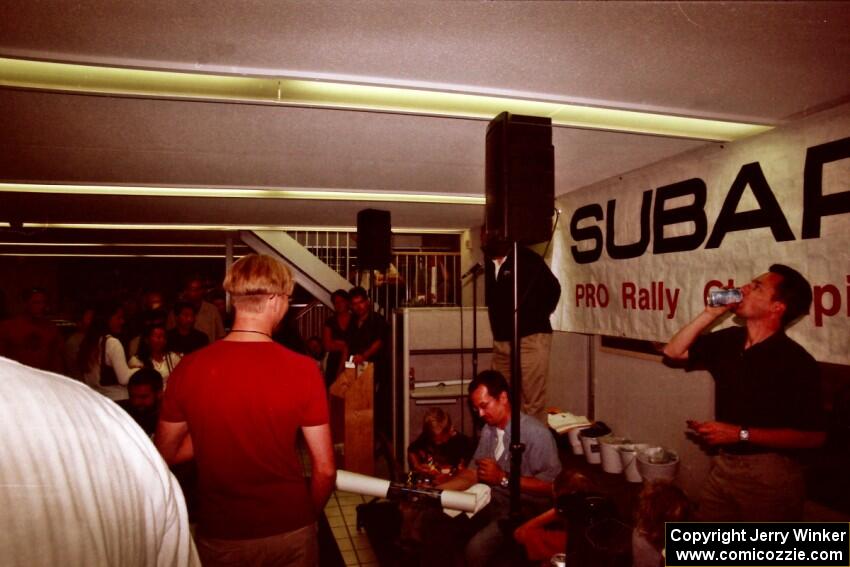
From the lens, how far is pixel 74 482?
504 millimetres

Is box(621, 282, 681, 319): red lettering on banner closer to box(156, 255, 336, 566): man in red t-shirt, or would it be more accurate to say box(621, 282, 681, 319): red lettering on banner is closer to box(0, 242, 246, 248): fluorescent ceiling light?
box(156, 255, 336, 566): man in red t-shirt

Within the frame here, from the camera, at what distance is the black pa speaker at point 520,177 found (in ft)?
8.11

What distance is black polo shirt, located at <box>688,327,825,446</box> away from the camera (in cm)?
218

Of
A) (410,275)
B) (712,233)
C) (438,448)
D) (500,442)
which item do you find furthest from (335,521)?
(410,275)

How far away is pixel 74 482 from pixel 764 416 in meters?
2.66

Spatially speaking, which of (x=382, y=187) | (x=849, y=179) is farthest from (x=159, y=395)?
(x=849, y=179)

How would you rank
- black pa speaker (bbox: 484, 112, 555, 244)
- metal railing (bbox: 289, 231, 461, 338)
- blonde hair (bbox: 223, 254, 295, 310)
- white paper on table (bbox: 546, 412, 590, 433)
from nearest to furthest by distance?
blonde hair (bbox: 223, 254, 295, 310) < black pa speaker (bbox: 484, 112, 555, 244) < white paper on table (bbox: 546, 412, 590, 433) < metal railing (bbox: 289, 231, 461, 338)

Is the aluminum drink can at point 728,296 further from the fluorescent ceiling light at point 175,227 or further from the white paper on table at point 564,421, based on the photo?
the fluorescent ceiling light at point 175,227

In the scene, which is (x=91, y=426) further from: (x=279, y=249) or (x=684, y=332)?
(x=279, y=249)

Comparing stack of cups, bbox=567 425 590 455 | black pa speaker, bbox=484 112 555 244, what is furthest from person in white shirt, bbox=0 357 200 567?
stack of cups, bbox=567 425 590 455

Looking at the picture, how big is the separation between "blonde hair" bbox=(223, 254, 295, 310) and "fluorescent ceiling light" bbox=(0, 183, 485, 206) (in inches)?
126

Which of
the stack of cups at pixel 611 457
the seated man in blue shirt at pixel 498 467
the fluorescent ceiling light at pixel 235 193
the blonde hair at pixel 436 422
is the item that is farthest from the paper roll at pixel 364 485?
the fluorescent ceiling light at pixel 235 193

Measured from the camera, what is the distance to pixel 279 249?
7.83m

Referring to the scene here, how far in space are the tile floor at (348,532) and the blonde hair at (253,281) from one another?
94.1 inches
